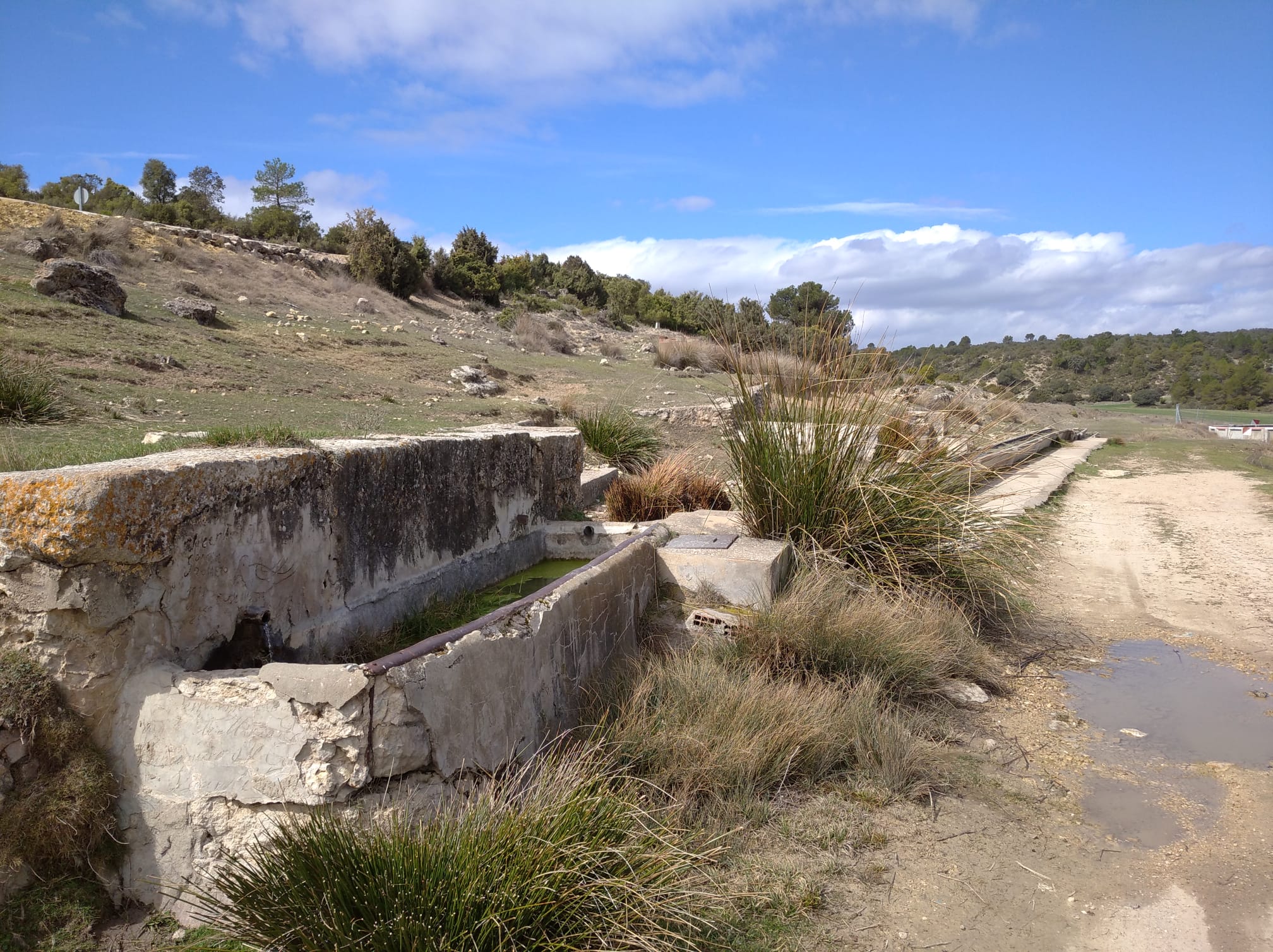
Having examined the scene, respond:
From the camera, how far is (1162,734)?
5.05 meters

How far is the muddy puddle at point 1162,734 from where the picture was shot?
4109mm

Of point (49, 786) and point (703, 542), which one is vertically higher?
point (703, 542)

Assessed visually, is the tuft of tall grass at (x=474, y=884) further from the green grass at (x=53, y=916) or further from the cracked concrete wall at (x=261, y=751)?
the green grass at (x=53, y=916)

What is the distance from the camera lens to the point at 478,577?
5.36m

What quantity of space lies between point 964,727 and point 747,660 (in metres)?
1.33

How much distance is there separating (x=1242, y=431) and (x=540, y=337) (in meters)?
21.8

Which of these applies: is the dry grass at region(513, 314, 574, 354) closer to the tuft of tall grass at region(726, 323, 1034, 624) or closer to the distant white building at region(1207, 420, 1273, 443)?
the tuft of tall grass at region(726, 323, 1034, 624)

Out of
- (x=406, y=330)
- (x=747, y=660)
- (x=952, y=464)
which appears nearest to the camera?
(x=747, y=660)

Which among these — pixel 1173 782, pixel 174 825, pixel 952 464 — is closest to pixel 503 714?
pixel 174 825

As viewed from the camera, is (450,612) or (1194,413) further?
(1194,413)

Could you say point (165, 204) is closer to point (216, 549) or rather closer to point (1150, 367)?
point (216, 549)

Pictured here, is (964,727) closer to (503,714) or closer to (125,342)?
(503,714)

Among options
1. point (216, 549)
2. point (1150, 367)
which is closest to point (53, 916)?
point (216, 549)

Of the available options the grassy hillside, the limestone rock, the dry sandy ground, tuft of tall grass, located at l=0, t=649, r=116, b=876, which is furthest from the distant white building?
tuft of tall grass, located at l=0, t=649, r=116, b=876
